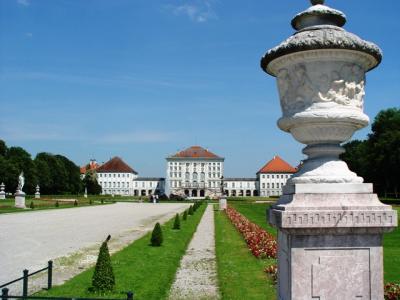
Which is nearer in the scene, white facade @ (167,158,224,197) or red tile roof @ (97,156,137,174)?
white facade @ (167,158,224,197)

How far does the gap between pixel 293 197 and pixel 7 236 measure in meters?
17.2

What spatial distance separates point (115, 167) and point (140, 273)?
133 metres

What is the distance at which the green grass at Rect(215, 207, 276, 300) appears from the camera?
8562mm

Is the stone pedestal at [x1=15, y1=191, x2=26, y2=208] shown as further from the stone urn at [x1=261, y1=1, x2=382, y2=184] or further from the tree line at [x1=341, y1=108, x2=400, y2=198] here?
the stone urn at [x1=261, y1=1, x2=382, y2=184]

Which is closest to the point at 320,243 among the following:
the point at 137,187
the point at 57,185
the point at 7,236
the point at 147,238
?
the point at 147,238

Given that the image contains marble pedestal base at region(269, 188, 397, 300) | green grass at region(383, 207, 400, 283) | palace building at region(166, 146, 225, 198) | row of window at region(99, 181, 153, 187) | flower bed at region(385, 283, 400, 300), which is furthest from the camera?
row of window at region(99, 181, 153, 187)

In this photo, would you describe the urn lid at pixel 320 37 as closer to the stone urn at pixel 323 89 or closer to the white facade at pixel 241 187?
the stone urn at pixel 323 89

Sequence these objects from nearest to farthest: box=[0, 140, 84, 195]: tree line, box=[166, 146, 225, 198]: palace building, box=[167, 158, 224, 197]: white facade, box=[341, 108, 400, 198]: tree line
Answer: box=[341, 108, 400, 198]: tree line, box=[0, 140, 84, 195]: tree line, box=[167, 158, 224, 197]: white facade, box=[166, 146, 225, 198]: palace building

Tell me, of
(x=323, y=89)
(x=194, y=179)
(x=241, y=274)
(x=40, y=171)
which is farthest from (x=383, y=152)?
(x=194, y=179)

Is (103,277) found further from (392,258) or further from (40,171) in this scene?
(40,171)

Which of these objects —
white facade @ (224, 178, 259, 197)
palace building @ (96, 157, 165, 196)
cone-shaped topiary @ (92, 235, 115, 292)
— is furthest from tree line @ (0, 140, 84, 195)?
cone-shaped topiary @ (92, 235, 115, 292)

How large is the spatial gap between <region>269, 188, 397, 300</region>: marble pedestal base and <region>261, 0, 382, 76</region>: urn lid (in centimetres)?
111

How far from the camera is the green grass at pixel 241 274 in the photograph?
8.56 metres

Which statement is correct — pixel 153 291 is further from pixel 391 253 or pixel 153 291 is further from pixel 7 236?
pixel 7 236
